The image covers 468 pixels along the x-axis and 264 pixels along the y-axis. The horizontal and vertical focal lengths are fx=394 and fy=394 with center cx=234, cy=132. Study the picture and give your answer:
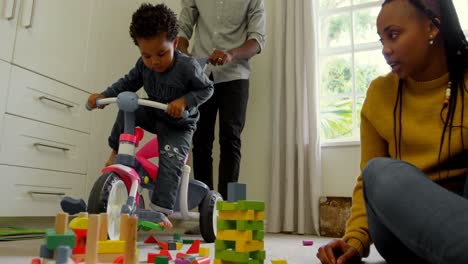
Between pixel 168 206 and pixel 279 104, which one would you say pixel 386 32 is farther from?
pixel 279 104

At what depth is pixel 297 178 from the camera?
7.54 feet

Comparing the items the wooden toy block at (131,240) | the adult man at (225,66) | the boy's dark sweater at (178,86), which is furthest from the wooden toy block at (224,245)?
the adult man at (225,66)

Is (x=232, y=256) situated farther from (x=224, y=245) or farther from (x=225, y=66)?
(x=225, y=66)

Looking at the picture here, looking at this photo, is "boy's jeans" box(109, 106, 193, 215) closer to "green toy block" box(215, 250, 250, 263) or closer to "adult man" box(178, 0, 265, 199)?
"adult man" box(178, 0, 265, 199)

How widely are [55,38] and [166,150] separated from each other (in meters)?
0.94

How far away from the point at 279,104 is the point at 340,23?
0.71 metres

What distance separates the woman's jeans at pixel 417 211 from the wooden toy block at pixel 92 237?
451 mm

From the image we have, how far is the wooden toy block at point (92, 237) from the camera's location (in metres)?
0.60

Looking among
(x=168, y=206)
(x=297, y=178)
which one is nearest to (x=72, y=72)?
(x=168, y=206)

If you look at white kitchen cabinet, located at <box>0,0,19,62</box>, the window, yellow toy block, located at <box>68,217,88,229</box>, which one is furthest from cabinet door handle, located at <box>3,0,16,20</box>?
the window

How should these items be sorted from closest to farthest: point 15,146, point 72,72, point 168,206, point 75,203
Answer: point 75,203 → point 168,206 → point 15,146 → point 72,72

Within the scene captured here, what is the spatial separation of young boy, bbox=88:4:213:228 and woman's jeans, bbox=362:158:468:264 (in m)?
0.75

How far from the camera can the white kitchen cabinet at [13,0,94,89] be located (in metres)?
1.69

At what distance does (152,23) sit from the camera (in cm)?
132
